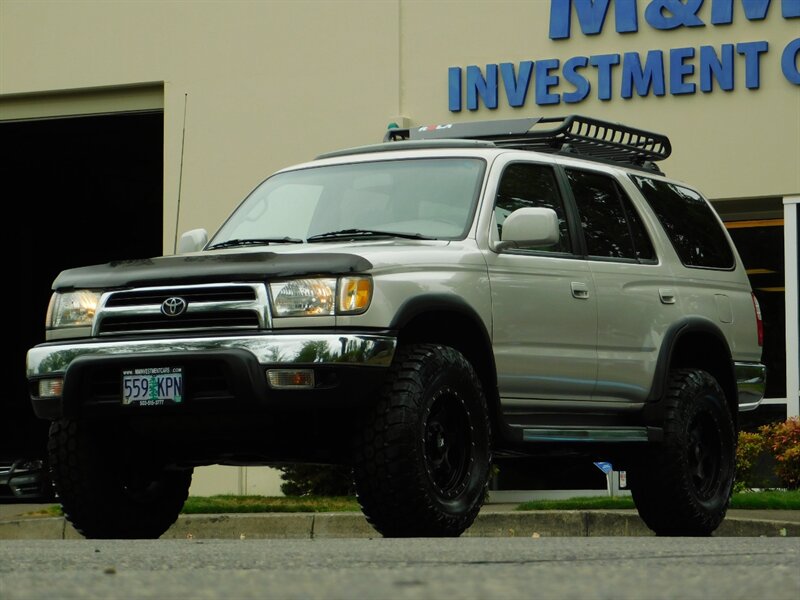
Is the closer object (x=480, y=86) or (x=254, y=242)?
(x=254, y=242)

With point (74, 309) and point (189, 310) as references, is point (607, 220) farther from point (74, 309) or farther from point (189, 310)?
point (74, 309)

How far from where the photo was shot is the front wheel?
22.9ft

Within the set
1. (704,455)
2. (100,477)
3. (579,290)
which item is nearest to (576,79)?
(704,455)

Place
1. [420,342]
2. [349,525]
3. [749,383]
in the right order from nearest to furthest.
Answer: [420,342] < [749,383] < [349,525]

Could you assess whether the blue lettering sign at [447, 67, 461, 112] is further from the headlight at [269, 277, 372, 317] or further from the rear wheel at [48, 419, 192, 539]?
the headlight at [269, 277, 372, 317]

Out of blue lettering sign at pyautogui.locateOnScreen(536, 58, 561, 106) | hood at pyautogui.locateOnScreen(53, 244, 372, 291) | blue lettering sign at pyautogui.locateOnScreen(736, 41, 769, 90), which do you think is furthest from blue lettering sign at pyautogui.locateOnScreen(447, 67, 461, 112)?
hood at pyautogui.locateOnScreen(53, 244, 372, 291)

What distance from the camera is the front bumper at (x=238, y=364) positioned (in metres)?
6.91

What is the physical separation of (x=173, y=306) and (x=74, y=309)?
2.02 feet

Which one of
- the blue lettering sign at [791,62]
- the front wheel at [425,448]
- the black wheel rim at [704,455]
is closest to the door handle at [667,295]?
the black wheel rim at [704,455]

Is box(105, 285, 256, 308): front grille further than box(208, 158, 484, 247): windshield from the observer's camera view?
No

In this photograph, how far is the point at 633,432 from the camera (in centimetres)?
864

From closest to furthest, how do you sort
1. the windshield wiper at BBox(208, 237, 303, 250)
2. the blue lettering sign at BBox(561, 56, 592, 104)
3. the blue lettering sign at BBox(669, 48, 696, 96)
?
the windshield wiper at BBox(208, 237, 303, 250), the blue lettering sign at BBox(669, 48, 696, 96), the blue lettering sign at BBox(561, 56, 592, 104)

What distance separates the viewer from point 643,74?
17.1 m

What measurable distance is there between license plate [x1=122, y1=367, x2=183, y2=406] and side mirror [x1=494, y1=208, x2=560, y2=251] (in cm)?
184
